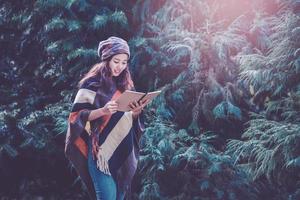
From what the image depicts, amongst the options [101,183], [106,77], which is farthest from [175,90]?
[101,183]

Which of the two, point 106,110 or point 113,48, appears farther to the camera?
point 113,48

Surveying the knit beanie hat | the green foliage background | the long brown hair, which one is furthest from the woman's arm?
the green foliage background

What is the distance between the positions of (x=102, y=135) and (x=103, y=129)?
0.03 m

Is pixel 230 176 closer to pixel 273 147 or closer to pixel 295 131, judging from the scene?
pixel 273 147

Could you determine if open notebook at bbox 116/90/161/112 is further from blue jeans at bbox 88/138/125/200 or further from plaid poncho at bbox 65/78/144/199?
blue jeans at bbox 88/138/125/200

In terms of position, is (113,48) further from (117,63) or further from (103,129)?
(103,129)

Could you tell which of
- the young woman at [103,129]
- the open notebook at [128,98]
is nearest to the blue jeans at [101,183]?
the young woman at [103,129]

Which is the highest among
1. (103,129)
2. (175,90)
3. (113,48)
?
(113,48)

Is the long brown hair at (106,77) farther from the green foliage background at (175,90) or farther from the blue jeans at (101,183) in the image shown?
the green foliage background at (175,90)

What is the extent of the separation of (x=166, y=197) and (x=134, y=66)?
1.40 metres

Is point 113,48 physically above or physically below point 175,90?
above

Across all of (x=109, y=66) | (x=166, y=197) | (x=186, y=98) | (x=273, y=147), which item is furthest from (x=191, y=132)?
(x=109, y=66)

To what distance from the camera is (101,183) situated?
280cm

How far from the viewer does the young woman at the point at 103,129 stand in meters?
2.81
